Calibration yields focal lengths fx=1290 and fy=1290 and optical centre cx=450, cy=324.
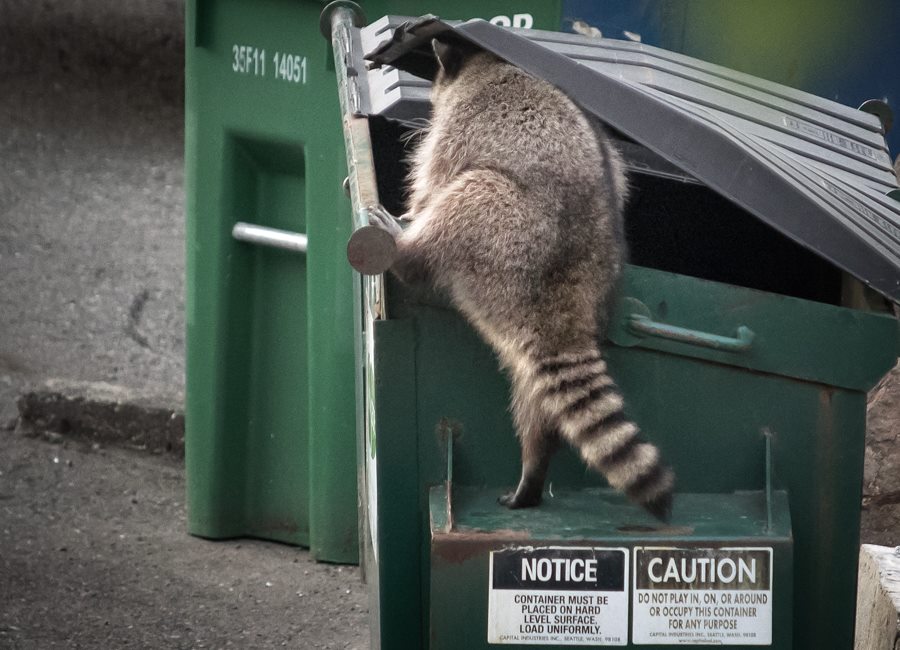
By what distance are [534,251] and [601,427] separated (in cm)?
43

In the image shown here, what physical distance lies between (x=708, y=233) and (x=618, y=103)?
55 centimetres

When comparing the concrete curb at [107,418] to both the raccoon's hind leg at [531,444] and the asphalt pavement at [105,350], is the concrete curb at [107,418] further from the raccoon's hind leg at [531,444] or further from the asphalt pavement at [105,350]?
the raccoon's hind leg at [531,444]

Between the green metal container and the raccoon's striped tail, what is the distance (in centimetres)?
195

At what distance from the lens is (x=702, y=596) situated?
241 cm

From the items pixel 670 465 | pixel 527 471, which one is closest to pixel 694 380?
pixel 670 465

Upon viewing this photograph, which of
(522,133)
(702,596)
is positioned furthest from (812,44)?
(702,596)

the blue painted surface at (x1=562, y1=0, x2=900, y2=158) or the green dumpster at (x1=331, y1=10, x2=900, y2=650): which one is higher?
the blue painted surface at (x1=562, y1=0, x2=900, y2=158)

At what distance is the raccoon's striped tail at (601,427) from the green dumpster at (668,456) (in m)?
0.06

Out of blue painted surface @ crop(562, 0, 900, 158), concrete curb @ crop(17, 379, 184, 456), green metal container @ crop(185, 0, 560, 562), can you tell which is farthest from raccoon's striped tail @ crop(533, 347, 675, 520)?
concrete curb @ crop(17, 379, 184, 456)

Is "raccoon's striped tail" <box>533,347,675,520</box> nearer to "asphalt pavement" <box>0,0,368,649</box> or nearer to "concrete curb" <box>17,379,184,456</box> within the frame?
"asphalt pavement" <box>0,0,368,649</box>

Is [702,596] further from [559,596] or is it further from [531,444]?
[531,444]

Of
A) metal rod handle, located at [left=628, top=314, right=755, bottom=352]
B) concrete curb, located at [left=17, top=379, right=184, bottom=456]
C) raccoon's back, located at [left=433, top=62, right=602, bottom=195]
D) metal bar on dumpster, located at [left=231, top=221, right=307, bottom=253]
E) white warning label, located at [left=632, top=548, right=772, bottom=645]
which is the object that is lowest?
white warning label, located at [left=632, top=548, right=772, bottom=645]

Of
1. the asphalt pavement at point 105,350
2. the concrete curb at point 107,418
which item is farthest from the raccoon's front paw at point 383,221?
the concrete curb at point 107,418

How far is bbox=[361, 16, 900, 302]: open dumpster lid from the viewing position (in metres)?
2.58
